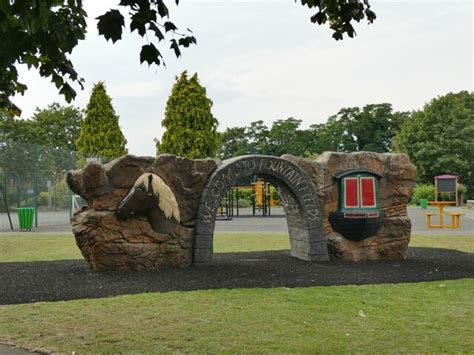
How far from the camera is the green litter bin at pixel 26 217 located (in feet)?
71.6

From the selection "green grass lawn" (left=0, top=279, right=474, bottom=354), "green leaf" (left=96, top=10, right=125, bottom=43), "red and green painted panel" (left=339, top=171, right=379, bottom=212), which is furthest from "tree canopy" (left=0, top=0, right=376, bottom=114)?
"red and green painted panel" (left=339, top=171, right=379, bottom=212)

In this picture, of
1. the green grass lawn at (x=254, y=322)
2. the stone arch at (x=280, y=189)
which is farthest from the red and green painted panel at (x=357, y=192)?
the green grass lawn at (x=254, y=322)

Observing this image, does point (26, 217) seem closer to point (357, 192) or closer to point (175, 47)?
point (357, 192)

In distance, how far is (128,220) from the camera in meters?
10.7

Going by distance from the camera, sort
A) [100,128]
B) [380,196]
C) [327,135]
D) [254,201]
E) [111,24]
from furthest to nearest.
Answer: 1. [327,135]
2. [100,128]
3. [254,201]
4. [380,196]
5. [111,24]

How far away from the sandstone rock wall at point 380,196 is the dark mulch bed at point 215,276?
1.53 ft

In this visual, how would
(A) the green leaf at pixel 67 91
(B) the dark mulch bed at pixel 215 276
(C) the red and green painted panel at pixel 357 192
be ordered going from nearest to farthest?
(A) the green leaf at pixel 67 91, (B) the dark mulch bed at pixel 215 276, (C) the red and green painted panel at pixel 357 192

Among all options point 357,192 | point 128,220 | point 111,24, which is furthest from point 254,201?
point 111,24

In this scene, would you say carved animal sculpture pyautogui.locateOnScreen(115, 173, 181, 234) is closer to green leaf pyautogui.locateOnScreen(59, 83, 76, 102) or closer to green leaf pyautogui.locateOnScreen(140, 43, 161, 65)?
green leaf pyautogui.locateOnScreen(59, 83, 76, 102)

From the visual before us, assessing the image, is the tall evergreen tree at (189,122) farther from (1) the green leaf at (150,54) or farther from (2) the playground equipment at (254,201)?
(1) the green leaf at (150,54)

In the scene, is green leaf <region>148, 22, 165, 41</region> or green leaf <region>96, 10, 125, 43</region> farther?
green leaf <region>148, 22, 165, 41</region>

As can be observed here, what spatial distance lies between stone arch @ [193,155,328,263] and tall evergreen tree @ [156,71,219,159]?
20.2 m

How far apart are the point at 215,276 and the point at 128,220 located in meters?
2.04

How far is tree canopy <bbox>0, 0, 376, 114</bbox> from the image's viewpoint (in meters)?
3.30
